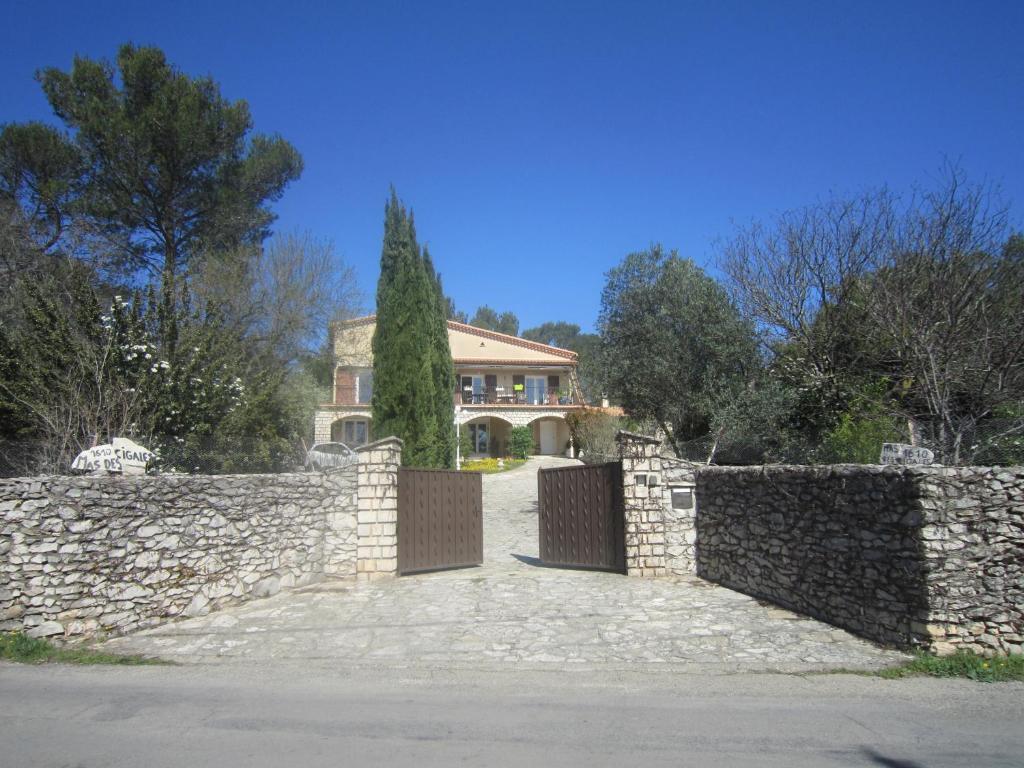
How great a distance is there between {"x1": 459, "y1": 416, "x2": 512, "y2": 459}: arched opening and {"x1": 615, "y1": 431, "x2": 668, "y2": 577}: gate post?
31.2m

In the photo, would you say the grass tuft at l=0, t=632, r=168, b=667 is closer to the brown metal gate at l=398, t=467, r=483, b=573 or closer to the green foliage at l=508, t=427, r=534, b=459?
the brown metal gate at l=398, t=467, r=483, b=573

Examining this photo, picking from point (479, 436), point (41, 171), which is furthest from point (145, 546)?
point (479, 436)

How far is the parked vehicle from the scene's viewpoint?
20.6 m

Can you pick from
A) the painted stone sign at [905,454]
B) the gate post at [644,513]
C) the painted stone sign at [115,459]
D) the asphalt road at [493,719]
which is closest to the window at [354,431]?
the painted stone sign at [115,459]

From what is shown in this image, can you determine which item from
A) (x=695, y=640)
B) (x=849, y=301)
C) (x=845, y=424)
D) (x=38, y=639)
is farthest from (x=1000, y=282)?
(x=38, y=639)

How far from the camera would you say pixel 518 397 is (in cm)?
4141

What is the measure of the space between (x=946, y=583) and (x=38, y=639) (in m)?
9.69

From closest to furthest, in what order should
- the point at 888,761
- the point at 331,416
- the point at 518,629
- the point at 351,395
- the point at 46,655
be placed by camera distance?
the point at 888,761, the point at 46,655, the point at 518,629, the point at 331,416, the point at 351,395

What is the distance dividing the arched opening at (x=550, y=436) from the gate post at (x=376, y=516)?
3154 centimetres

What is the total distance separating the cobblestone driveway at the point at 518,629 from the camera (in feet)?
23.3

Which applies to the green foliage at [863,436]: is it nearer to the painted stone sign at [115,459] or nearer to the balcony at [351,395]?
the painted stone sign at [115,459]

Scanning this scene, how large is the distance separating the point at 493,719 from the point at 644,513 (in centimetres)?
608

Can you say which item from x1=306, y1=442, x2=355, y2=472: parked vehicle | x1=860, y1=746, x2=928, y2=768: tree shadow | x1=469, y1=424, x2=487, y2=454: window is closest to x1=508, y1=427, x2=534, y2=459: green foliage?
x1=469, y1=424, x2=487, y2=454: window

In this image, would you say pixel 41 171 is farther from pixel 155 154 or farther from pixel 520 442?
pixel 520 442
